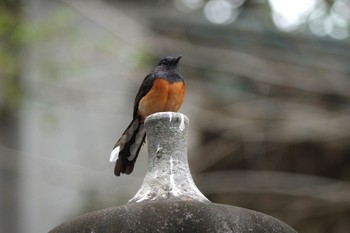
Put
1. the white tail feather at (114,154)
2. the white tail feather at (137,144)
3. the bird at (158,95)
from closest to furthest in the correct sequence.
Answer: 1. the white tail feather at (114,154)
2. the white tail feather at (137,144)
3. the bird at (158,95)

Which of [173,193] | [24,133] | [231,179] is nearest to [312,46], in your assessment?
[231,179]

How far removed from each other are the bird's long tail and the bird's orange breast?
218 millimetres

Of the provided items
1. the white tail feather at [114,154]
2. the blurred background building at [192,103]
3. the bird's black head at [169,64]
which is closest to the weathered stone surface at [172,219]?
the white tail feather at [114,154]

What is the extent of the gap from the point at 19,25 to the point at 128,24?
1.61 m

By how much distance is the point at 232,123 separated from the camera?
9828mm

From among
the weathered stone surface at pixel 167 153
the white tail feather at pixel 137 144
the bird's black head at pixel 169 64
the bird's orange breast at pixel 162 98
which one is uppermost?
the bird's black head at pixel 169 64

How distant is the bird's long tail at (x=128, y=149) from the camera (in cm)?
409

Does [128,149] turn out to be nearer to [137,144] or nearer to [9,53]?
[137,144]

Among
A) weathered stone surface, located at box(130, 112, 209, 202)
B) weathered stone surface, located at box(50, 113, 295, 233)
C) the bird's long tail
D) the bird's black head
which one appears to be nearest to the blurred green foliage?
the bird's black head

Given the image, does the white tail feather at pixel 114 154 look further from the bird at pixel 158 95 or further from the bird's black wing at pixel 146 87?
the bird's black wing at pixel 146 87

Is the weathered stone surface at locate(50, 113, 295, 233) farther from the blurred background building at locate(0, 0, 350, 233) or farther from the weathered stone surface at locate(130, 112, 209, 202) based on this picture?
the blurred background building at locate(0, 0, 350, 233)

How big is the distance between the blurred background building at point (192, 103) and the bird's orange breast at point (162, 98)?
4.69 meters

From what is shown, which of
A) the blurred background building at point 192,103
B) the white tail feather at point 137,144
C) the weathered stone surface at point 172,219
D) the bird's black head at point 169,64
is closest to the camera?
the weathered stone surface at point 172,219

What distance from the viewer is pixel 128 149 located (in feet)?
13.9
